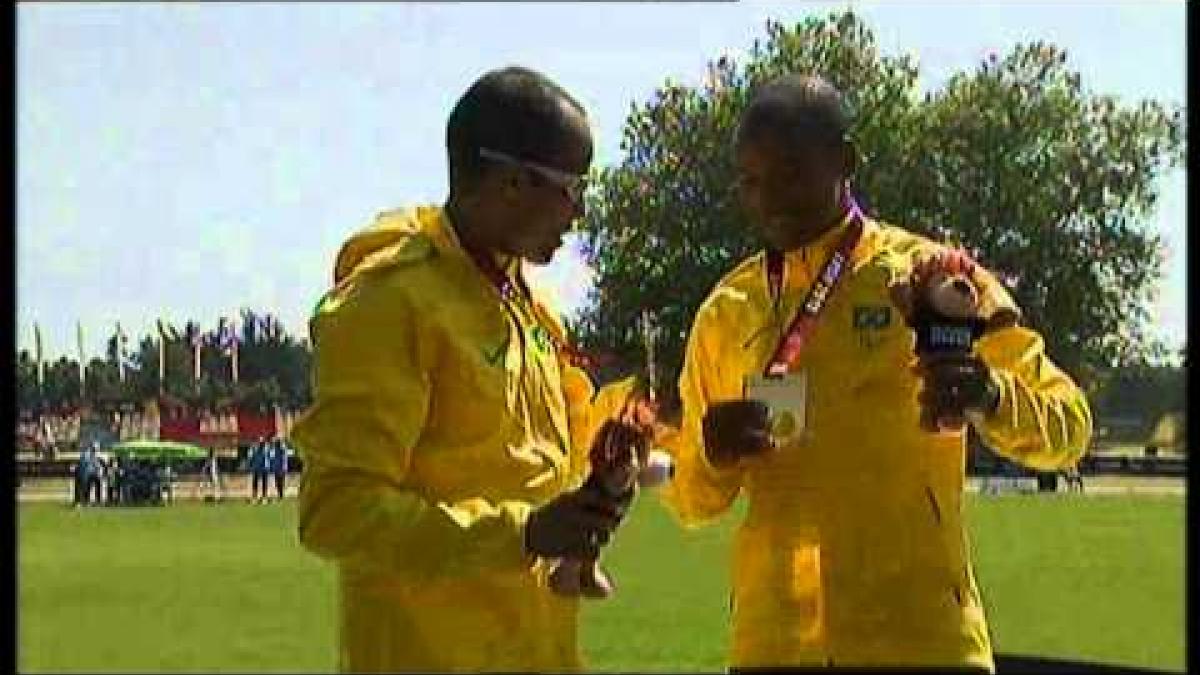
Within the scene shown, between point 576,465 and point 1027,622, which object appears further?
point 1027,622

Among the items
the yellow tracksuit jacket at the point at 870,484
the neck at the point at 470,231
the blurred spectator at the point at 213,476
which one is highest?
the neck at the point at 470,231

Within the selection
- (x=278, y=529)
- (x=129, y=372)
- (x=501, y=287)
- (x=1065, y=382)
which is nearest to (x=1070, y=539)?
(x=278, y=529)

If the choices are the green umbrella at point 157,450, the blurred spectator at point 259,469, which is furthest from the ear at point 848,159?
the green umbrella at point 157,450

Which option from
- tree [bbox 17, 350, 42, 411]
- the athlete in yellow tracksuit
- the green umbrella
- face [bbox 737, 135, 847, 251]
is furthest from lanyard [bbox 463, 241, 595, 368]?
the green umbrella

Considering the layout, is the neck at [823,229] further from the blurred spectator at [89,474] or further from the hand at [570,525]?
the blurred spectator at [89,474]

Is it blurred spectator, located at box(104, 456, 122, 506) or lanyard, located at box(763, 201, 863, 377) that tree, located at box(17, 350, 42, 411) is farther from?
blurred spectator, located at box(104, 456, 122, 506)

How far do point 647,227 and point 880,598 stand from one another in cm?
147

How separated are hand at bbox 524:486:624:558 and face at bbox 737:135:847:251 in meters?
0.83

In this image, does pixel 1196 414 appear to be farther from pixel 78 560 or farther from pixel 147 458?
pixel 147 458

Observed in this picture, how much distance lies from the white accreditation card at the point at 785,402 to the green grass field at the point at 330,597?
1.77 m

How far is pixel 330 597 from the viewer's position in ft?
25.7

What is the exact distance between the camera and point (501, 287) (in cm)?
249

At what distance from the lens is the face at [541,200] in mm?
2412

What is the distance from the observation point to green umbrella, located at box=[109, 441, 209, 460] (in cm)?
904
